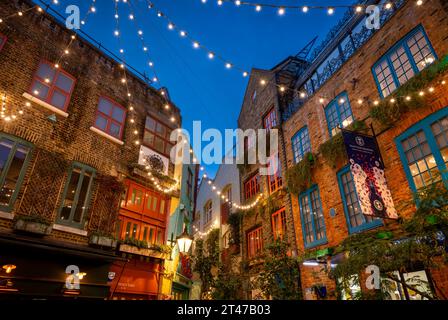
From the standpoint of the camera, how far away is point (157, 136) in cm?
1138

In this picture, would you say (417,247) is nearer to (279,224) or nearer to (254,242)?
(279,224)

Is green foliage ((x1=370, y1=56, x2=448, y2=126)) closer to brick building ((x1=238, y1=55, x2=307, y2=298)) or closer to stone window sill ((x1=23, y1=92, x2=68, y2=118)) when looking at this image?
brick building ((x1=238, y1=55, x2=307, y2=298))

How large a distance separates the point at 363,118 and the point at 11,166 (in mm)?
9978

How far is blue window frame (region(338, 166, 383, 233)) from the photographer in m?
7.00

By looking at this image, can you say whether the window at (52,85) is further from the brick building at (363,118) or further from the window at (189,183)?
the window at (189,183)

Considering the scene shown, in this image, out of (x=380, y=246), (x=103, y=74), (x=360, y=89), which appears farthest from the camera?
(x=103, y=74)

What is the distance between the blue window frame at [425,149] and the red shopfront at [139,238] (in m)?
8.09

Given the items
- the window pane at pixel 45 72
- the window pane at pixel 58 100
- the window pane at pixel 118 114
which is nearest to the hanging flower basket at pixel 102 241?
the window pane at pixel 58 100

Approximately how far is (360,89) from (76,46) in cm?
1012

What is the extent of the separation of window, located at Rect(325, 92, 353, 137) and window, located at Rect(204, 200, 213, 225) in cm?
1249

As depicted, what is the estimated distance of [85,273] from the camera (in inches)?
279
